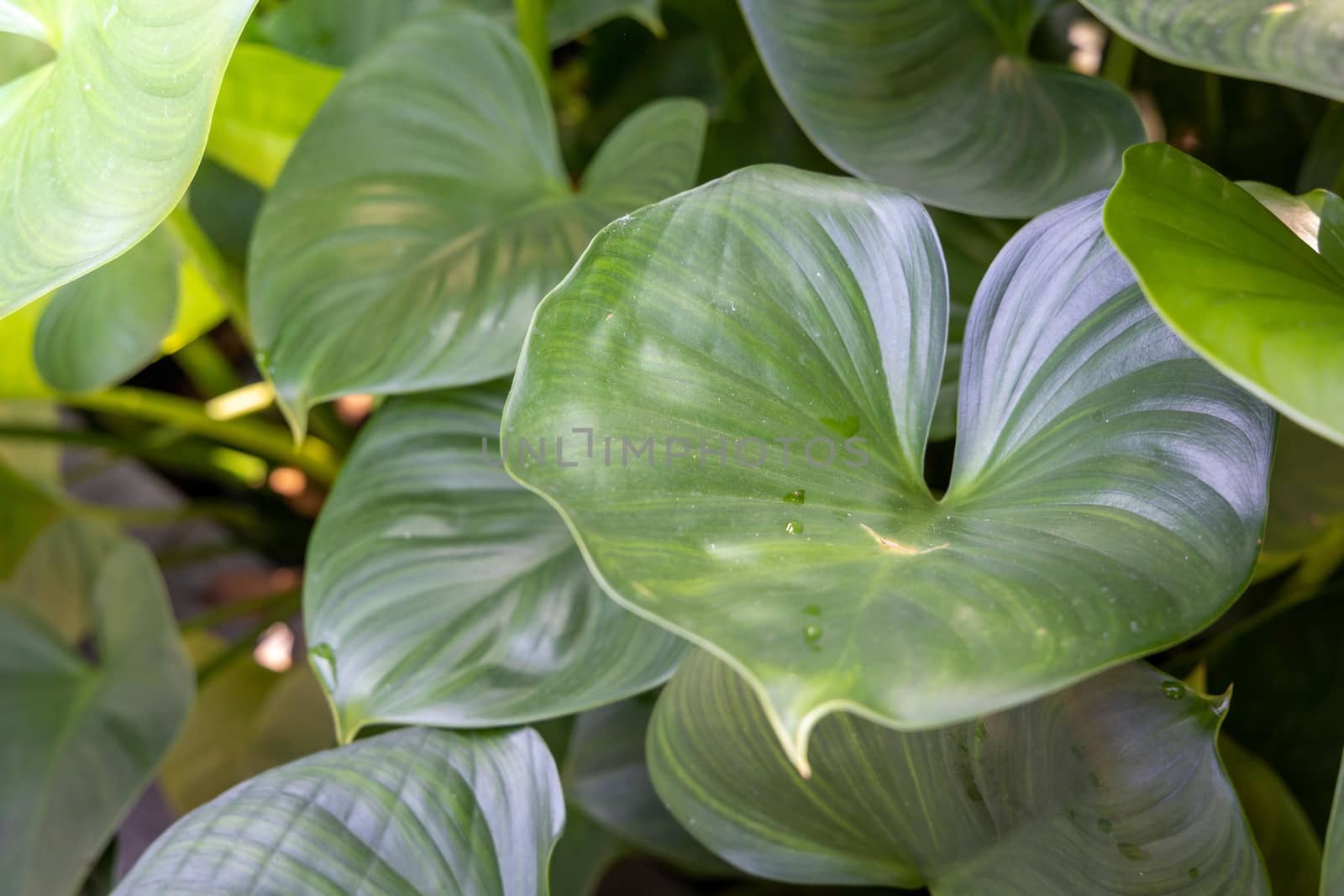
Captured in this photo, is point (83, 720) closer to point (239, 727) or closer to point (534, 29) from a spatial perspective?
point (239, 727)

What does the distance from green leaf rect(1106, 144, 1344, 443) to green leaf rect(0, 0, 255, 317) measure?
294mm

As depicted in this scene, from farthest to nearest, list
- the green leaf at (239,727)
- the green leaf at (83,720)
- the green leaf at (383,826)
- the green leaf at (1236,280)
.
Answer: the green leaf at (239,727) < the green leaf at (83,720) < the green leaf at (383,826) < the green leaf at (1236,280)

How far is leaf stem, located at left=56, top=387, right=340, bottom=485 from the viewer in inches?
31.3

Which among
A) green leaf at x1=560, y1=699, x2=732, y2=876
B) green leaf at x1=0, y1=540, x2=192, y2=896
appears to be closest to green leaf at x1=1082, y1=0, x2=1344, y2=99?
green leaf at x1=560, y1=699, x2=732, y2=876

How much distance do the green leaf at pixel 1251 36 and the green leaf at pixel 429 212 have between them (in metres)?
0.22

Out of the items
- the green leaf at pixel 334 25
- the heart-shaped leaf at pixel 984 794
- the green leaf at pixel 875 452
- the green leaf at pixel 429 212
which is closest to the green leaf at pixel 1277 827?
the heart-shaped leaf at pixel 984 794

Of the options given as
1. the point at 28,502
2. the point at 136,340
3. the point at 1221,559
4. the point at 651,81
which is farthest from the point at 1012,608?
the point at 28,502

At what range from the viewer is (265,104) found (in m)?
0.65

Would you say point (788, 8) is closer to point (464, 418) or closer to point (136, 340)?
point (464, 418)

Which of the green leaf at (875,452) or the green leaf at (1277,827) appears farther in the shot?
the green leaf at (1277,827)

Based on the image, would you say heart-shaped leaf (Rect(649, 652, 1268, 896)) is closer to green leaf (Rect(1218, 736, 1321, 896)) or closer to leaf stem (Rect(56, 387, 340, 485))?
green leaf (Rect(1218, 736, 1321, 896))

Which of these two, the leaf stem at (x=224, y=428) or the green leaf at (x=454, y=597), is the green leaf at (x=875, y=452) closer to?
the green leaf at (x=454, y=597)

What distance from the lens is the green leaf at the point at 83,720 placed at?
1.91ft

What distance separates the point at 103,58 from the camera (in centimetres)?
36
